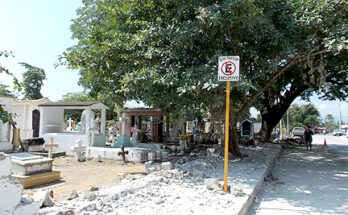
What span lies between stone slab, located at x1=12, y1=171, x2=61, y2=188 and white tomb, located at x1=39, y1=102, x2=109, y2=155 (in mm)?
6441

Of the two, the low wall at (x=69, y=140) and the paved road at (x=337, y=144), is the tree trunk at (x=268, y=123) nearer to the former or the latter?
the paved road at (x=337, y=144)

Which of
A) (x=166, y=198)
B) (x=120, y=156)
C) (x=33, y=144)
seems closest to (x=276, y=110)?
(x=120, y=156)

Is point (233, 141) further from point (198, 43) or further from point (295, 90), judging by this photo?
point (295, 90)

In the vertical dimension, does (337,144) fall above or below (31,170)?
below

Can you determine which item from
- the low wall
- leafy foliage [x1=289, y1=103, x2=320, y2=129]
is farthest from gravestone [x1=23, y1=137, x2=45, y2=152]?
leafy foliage [x1=289, y1=103, x2=320, y2=129]

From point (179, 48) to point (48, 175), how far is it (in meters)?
5.74

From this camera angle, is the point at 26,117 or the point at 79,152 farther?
the point at 26,117

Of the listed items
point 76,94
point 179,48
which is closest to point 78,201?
point 179,48

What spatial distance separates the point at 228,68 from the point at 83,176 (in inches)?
242

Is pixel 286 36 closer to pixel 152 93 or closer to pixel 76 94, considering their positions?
pixel 152 93

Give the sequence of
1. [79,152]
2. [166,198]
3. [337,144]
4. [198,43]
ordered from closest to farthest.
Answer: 1. [166,198]
2. [198,43]
3. [79,152]
4. [337,144]

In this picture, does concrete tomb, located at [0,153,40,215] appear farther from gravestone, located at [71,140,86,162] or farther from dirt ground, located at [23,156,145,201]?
gravestone, located at [71,140,86,162]

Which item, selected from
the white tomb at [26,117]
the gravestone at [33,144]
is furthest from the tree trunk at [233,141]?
the white tomb at [26,117]

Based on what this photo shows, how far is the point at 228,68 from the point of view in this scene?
18.2 ft
